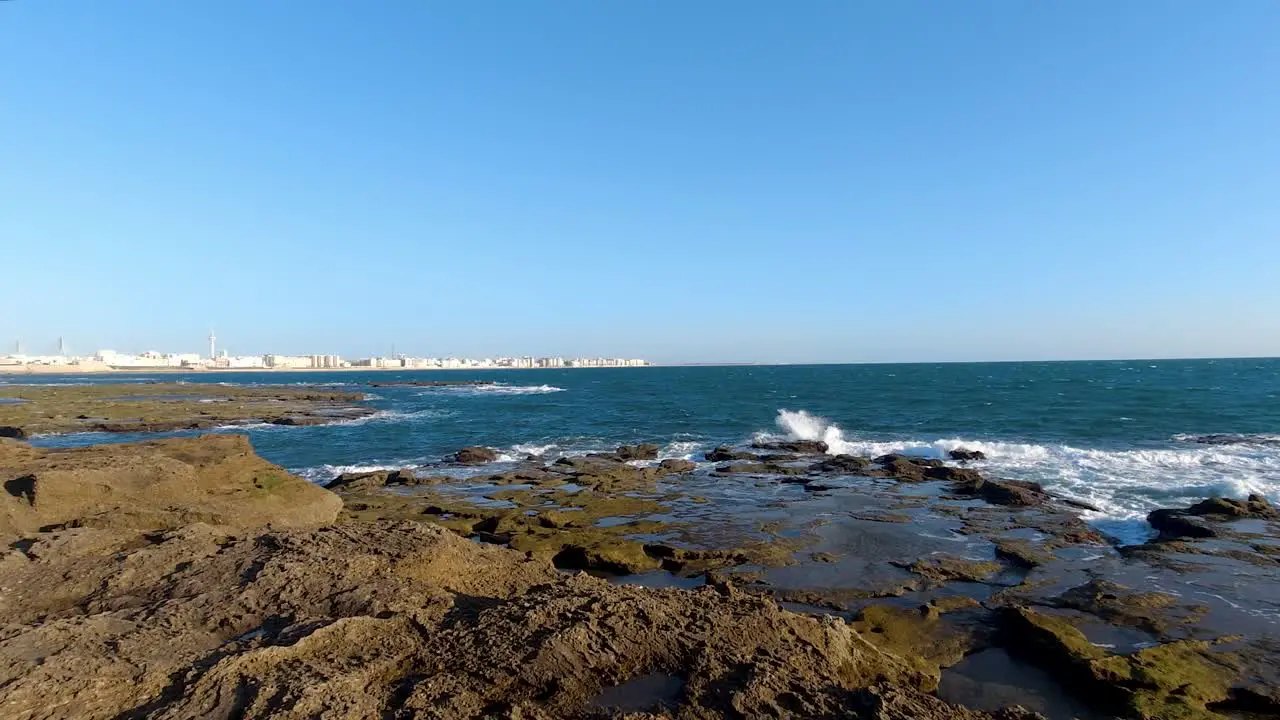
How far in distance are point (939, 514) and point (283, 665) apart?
1651 cm

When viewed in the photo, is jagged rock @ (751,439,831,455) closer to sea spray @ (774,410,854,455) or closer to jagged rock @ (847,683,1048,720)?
sea spray @ (774,410,854,455)

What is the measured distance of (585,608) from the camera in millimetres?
6840

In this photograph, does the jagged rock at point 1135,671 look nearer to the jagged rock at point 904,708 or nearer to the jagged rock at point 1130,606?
the jagged rock at point 1130,606

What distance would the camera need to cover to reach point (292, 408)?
56.7m

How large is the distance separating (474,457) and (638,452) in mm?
7069

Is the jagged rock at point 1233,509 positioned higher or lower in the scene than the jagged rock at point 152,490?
lower

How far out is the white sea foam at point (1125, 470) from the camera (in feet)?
63.7

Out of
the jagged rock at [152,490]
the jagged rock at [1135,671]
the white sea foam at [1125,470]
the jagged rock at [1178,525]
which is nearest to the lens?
the jagged rock at [1135,671]

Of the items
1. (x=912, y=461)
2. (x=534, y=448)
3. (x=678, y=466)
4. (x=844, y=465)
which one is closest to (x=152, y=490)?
(x=678, y=466)

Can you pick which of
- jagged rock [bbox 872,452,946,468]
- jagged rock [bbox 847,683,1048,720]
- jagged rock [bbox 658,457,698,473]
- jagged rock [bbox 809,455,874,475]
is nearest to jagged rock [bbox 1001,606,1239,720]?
jagged rock [bbox 847,683,1048,720]

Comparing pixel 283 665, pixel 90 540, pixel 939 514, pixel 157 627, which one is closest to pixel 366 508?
pixel 90 540

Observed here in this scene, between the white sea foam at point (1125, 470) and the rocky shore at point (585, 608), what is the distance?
2.22 metres

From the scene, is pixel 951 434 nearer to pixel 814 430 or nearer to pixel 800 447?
pixel 814 430

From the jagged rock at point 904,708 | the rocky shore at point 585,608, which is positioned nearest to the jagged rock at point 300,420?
the rocky shore at point 585,608
